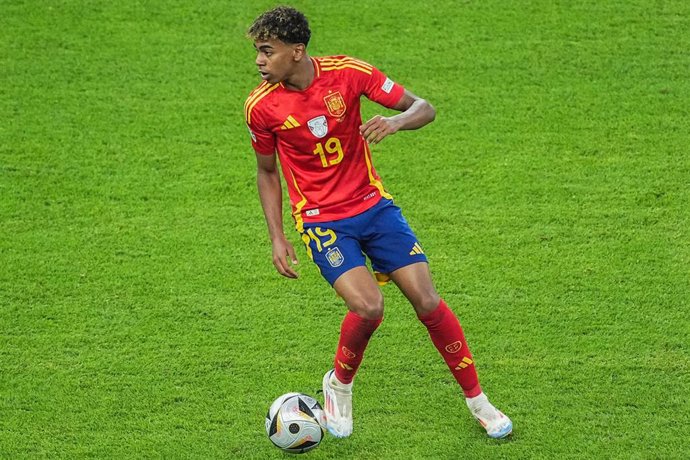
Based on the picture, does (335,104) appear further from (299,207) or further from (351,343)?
(351,343)

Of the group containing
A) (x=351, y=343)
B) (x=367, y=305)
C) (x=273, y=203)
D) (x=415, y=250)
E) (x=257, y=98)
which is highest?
(x=257, y=98)

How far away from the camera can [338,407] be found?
19.7 feet

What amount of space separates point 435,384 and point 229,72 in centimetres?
419

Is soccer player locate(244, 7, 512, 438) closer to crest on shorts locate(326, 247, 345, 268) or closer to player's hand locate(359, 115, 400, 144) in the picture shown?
crest on shorts locate(326, 247, 345, 268)

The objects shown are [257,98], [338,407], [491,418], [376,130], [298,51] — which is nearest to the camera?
[376,130]

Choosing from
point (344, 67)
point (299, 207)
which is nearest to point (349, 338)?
point (299, 207)

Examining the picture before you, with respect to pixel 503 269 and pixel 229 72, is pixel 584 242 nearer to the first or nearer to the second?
pixel 503 269

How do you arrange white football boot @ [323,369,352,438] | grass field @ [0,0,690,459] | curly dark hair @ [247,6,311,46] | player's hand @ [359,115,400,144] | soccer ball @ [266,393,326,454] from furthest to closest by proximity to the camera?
grass field @ [0,0,690,459], white football boot @ [323,369,352,438], soccer ball @ [266,393,326,454], curly dark hair @ [247,6,311,46], player's hand @ [359,115,400,144]

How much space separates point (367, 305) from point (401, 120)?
36.6 inches

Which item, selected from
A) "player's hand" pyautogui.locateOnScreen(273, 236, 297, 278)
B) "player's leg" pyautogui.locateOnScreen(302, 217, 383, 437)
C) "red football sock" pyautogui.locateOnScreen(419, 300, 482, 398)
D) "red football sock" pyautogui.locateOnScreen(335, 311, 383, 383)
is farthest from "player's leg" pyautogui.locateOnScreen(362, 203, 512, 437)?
"player's hand" pyautogui.locateOnScreen(273, 236, 297, 278)

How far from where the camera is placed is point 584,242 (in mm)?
7621

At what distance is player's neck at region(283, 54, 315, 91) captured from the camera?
5.73m

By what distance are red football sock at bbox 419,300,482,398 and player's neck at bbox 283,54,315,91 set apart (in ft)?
4.25

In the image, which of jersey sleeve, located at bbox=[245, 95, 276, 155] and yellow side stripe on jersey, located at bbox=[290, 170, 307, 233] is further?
yellow side stripe on jersey, located at bbox=[290, 170, 307, 233]
